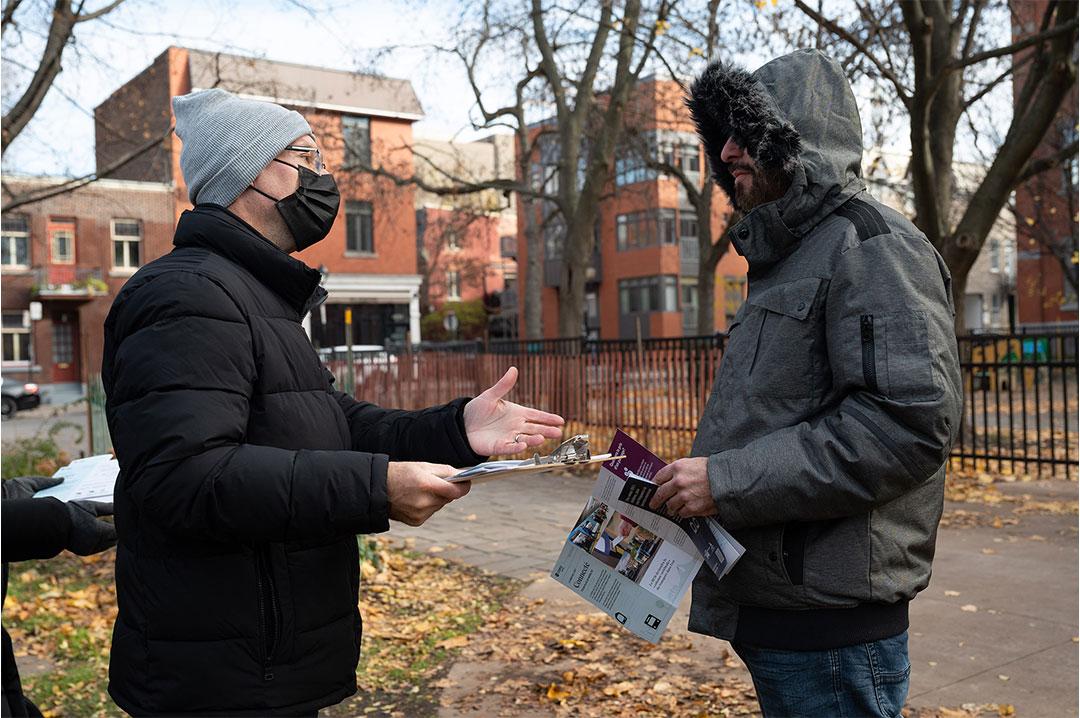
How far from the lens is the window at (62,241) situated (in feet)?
126

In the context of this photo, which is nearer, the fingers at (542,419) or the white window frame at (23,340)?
the fingers at (542,419)

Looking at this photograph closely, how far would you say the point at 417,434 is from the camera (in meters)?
2.55

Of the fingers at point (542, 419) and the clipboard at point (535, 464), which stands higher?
the fingers at point (542, 419)

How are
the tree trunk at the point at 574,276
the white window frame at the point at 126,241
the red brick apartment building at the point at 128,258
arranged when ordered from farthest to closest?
the white window frame at the point at 126,241 < the red brick apartment building at the point at 128,258 < the tree trunk at the point at 574,276

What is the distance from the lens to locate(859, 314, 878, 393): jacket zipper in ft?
6.43

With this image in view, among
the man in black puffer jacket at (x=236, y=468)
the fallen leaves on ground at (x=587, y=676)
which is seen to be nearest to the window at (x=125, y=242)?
the fallen leaves on ground at (x=587, y=676)

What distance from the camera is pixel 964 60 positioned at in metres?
9.30

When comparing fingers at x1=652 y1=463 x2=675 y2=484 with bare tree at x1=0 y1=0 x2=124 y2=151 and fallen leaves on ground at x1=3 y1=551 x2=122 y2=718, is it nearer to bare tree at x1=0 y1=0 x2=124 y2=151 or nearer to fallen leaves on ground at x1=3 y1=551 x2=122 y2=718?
fallen leaves on ground at x1=3 y1=551 x2=122 y2=718

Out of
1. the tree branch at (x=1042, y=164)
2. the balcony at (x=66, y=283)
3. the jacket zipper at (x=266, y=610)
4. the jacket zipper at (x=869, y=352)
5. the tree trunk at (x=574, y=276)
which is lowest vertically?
the jacket zipper at (x=266, y=610)

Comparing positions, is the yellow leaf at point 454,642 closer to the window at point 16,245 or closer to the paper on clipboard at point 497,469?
the paper on clipboard at point 497,469

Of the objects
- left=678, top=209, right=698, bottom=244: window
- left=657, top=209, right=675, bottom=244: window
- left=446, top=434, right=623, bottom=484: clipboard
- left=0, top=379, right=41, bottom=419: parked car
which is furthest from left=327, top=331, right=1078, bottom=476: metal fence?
left=678, top=209, right=698, bottom=244: window

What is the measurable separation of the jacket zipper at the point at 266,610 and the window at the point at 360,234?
4015 centimetres

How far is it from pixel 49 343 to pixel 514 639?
128ft

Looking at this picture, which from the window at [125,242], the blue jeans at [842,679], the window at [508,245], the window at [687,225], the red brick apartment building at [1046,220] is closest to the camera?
the blue jeans at [842,679]
